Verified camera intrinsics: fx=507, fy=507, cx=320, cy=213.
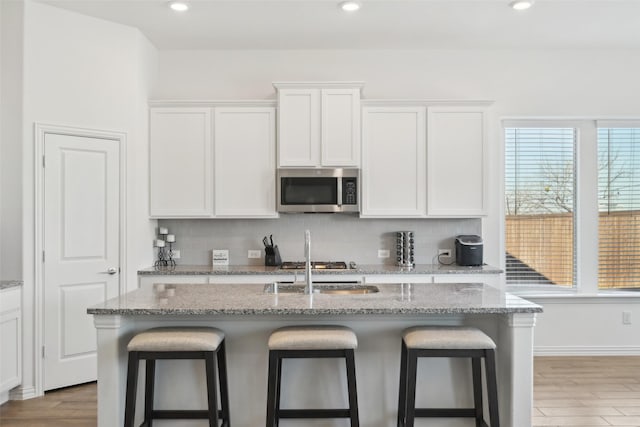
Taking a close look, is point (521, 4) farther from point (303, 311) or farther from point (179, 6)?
point (303, 311)

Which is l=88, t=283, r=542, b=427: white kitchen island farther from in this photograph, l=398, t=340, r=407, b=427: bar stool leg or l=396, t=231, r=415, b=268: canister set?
l=396, t=231, r=415, b=268: canister set

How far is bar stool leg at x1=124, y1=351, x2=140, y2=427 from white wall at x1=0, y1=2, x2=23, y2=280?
1896 millimetres

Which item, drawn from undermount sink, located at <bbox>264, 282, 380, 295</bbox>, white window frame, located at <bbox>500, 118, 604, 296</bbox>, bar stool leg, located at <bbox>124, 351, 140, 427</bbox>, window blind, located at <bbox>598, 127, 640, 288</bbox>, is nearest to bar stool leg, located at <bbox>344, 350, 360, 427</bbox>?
undermount sink, located at <bbox>264, 282, 380, 295</bbox>

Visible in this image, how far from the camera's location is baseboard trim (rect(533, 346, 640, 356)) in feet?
15.5

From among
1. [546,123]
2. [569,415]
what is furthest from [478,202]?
[569,415]

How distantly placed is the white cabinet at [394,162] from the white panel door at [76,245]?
83.9 inches

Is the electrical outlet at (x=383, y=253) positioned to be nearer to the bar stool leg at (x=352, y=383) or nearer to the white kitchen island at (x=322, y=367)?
the white kitchen island at (x=322, y=367)

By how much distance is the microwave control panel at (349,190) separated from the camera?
448 cm

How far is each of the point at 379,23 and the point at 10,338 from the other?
3632 millimetres

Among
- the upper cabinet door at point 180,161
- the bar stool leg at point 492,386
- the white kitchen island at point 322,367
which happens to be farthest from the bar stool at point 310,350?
the upper cabinet door at point 180,161

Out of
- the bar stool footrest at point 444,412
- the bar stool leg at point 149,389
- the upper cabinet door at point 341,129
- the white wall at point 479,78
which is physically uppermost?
the white wall at point 479,78

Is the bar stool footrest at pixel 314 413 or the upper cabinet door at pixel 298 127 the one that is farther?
the upper cabinet door at pixel 298 127

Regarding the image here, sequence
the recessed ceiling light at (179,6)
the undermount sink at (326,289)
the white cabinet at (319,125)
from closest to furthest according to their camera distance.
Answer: the undermount sink at (326,289), the recessed ceiling light at (179,6), the white cabinet at (319,125)

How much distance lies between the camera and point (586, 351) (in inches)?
187
